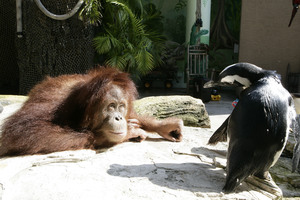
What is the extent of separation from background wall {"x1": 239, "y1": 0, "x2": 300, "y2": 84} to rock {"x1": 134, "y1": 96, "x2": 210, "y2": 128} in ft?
17.7

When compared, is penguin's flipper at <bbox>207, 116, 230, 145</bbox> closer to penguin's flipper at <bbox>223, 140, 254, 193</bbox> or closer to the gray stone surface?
the gray stone surface

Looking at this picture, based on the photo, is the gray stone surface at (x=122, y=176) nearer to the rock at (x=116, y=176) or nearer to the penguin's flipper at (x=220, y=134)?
the rock at (x=116, y=176)

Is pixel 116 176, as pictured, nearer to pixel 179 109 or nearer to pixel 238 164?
pixel 238 164

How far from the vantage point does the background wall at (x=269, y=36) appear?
823cm

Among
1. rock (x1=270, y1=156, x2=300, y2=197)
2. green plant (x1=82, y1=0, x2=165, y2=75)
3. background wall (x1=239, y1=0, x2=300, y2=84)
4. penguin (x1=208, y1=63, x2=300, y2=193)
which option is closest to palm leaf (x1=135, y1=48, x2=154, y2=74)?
green plant (x1=82, y1=0, x2=165, y2=75)

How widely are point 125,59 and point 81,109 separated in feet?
14.6

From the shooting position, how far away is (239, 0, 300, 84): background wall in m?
8.23

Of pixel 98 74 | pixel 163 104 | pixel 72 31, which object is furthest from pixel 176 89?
pixel 98 74

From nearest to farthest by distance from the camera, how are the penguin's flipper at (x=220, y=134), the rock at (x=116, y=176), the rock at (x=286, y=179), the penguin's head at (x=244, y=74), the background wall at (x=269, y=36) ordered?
the rock at (x=116, y=176)
the penguin's head at (x=244, y=74)
the penguin's flipper at (x=220, y=134)
the rock at (x=286, y=179)
the background wall at (x=269, y=36)

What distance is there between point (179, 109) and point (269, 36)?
239 inches

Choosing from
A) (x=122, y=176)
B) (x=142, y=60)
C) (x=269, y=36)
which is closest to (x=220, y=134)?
(x=122, y=176)

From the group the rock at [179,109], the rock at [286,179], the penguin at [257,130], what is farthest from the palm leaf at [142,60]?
the penguin at [257,130]

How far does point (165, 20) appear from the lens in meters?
9.55

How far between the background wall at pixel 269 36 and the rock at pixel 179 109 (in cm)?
540
